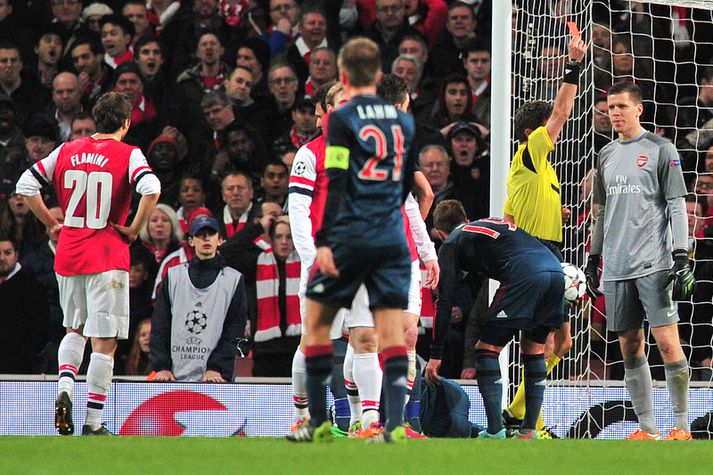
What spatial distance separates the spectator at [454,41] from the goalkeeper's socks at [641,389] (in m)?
4.76

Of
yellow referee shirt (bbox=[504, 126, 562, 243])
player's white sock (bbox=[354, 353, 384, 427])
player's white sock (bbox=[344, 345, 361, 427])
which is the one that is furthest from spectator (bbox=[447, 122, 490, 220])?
player's white sock (bbox=[354, 353, 384, 427])

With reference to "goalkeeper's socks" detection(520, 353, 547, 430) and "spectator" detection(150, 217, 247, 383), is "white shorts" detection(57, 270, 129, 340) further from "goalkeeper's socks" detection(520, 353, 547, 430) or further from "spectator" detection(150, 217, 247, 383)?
"goalkeeper's socks" detection(520, 353, 547, 430)

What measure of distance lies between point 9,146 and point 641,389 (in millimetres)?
6360

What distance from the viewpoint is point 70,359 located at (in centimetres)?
693

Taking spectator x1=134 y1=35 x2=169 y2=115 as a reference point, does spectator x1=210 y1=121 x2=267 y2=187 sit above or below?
below

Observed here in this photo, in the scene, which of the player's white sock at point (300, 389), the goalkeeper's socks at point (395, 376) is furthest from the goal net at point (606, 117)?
the goalkeeper's socks at point (395, 376)

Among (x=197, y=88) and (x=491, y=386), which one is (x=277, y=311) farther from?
(x=491, y=386)

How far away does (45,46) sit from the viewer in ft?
36.5

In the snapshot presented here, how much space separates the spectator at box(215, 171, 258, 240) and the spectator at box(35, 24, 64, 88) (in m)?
2.13

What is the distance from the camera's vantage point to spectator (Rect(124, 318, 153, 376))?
395 inches

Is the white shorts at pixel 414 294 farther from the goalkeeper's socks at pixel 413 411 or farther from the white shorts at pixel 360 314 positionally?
→ the goalkeeper's socks at pixel 413 411

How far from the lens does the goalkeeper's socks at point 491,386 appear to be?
7.17 metres

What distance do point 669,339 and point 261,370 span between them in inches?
160

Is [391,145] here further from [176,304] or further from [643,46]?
[643,46]
